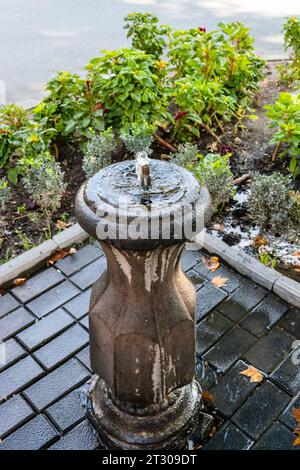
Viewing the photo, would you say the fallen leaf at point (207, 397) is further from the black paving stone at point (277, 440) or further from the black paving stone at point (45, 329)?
the black paving stone at point (45, 329)

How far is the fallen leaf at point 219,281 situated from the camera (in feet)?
11.5

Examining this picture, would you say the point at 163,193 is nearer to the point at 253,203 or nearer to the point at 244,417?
the point at 244,417

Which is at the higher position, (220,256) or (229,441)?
(220,256)

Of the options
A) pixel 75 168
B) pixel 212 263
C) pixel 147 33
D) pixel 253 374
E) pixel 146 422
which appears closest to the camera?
pixel 146 422

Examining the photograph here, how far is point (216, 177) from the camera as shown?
3.91m

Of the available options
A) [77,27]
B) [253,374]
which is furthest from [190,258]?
[77,27]

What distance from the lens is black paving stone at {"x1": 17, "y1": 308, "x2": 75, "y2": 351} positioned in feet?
10.3

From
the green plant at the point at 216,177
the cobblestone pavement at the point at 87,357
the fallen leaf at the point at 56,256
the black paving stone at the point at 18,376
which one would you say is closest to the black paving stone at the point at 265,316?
the cobblestone pavement at the point at 87,357

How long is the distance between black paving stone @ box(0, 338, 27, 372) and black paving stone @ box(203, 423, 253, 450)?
1285mm

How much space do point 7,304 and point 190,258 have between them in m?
1.41

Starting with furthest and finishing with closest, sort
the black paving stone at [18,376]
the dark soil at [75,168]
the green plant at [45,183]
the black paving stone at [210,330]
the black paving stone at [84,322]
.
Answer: the dark soil at [75,168], the green plant at [45,183], the black paving stone at [84,322], the black paving stone at [210,330], the black paving stone at [18,376]

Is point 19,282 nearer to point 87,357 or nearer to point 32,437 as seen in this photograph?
point 87,357

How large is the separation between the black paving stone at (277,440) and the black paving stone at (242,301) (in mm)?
800
